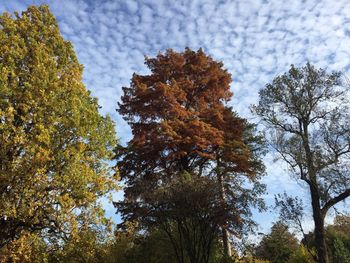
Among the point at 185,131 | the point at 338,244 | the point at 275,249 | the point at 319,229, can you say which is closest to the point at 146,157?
the point at 185,131

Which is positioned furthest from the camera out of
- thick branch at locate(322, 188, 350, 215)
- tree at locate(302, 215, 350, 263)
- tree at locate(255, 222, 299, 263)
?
tree at locate(255, 222, 299, 263)

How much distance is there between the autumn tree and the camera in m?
22.6

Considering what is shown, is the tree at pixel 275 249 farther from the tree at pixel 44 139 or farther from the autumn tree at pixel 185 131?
the tree at pixel 44 139

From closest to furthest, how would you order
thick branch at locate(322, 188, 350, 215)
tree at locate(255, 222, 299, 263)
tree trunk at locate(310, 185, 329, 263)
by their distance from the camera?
tree trunk at locate(310, 185, 329, 263) < thick branch at locate(322, 188, 350, 215) < tree at locate(255, 222, 299, 263)

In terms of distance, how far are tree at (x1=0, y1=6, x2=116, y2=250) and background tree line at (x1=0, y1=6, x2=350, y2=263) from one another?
0.04m

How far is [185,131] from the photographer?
74.6ft

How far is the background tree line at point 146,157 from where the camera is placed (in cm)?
1183

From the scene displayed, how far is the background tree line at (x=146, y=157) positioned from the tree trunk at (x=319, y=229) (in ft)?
0.17

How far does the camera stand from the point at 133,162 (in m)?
23.7

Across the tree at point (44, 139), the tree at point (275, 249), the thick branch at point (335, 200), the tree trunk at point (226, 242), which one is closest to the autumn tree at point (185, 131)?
the tree trunk at point (226, 242)

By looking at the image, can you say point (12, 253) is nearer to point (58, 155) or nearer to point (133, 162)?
point (58, 155)

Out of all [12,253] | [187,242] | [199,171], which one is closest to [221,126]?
[199,171]

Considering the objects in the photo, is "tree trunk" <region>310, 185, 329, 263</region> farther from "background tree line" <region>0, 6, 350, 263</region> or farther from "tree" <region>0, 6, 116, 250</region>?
"tree" <region>0, 6, 116, 250</region>

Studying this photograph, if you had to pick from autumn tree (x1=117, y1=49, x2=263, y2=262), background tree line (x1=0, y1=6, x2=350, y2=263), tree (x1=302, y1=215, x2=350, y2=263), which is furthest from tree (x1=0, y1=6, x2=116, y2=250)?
tree (x1=302, y1=215, x2=350, y2=263)
